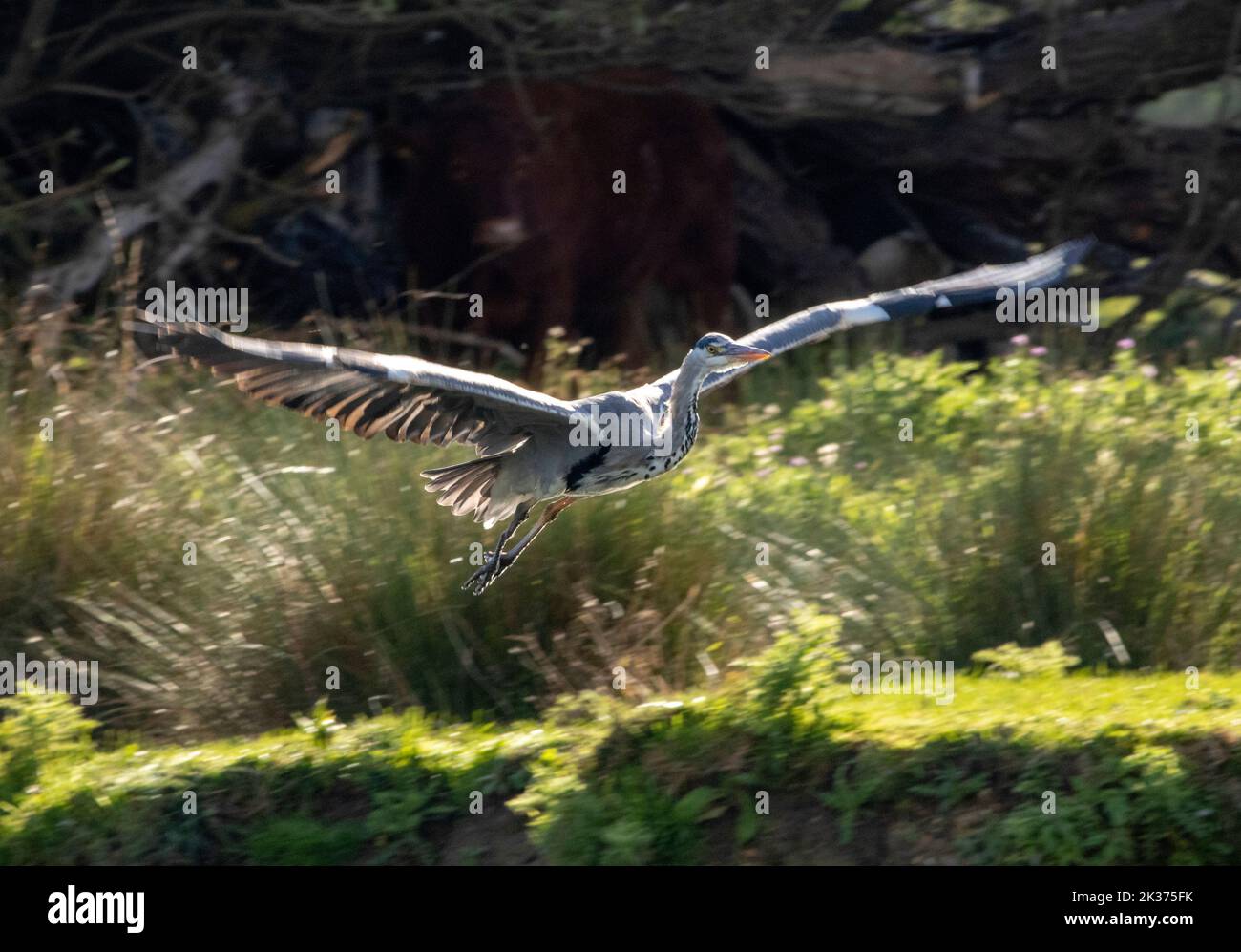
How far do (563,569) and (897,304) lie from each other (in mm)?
2038

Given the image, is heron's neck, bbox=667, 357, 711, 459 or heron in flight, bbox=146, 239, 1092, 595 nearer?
heron in flight, bbox=146, 239, 1092, 595

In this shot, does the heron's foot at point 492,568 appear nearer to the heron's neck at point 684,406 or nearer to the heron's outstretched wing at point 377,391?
the heron's outstretched wing at point 377,391

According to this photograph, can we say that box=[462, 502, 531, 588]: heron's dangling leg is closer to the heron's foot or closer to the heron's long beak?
the heron's foot

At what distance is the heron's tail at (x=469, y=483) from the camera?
25.0 ft

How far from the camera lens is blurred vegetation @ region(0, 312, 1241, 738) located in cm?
837

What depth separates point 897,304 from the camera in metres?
8.13

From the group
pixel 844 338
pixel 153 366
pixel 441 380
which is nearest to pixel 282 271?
pixel 153 366

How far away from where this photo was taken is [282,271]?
1422 cm

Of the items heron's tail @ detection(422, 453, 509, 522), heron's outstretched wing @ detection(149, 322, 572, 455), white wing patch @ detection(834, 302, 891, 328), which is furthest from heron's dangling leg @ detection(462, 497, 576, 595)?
white wing patch @ detection(834, 302, 891, 328)

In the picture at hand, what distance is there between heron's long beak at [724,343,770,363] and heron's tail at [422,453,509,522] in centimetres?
107

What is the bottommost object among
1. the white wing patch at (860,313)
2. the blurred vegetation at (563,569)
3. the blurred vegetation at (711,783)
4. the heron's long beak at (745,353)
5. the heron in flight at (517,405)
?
the blurred vegetation at (711,783)

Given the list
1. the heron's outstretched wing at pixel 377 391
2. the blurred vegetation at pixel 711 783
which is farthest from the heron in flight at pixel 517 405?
the blurred vegetation at pixel 711 783

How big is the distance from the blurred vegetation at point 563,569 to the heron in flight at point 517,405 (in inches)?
23.7

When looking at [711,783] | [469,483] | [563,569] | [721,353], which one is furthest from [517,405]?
[563,569]
